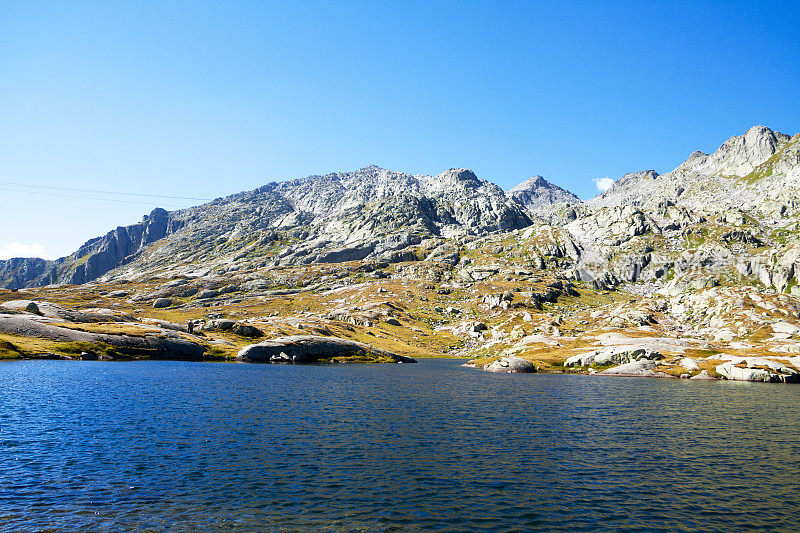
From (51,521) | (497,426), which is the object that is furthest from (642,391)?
(51,521)

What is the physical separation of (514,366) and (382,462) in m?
98.1

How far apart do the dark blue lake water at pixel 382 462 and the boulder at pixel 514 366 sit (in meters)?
57.8

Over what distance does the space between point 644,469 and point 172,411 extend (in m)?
51.2

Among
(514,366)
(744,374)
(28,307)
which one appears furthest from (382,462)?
(28,307)

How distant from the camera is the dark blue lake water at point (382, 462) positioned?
2416 centimetres

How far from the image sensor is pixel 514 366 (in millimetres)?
124312

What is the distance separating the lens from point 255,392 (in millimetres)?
69562

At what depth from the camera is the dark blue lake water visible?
79.3ft

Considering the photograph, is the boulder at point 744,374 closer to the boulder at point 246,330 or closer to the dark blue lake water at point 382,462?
the dark blue lake water at point 382,462

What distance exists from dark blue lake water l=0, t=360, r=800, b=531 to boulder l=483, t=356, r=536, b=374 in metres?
57.8

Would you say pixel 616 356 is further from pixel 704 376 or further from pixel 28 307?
pixel 28 307

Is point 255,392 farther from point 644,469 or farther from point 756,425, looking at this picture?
point 756,425

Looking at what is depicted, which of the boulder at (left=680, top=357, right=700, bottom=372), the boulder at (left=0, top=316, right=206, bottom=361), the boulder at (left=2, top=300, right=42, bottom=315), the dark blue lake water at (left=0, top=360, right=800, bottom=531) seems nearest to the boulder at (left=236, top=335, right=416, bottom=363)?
the boulder at (left=0, top=316, right=206, bottom=361)

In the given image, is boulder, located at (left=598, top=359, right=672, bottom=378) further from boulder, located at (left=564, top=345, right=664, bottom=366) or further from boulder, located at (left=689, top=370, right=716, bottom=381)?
boulder, located at (left=689, top=370, right=716, bottom=381)
